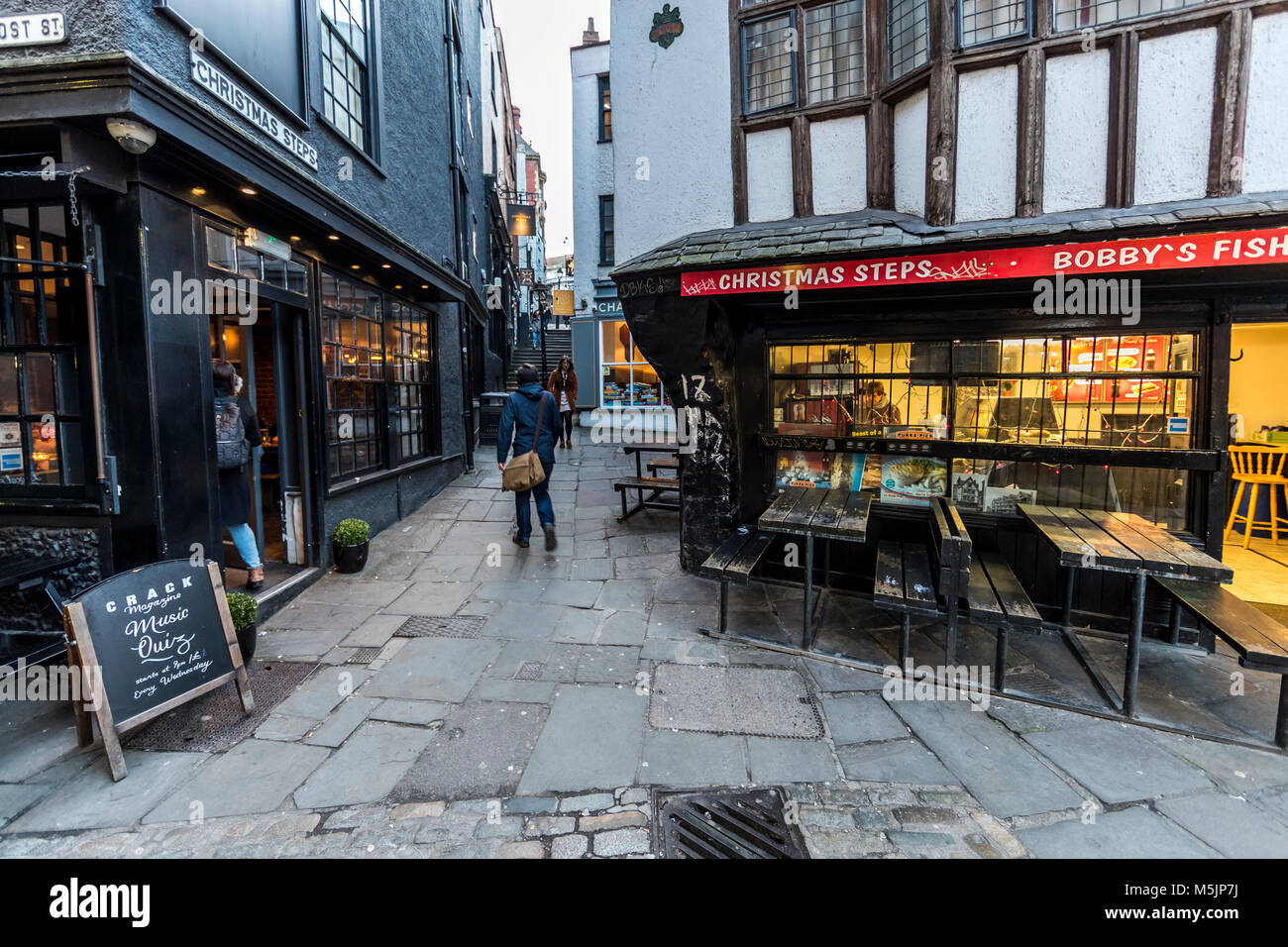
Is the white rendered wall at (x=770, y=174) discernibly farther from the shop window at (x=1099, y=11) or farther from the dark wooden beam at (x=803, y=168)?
the shop window at (x=1099, y=11)

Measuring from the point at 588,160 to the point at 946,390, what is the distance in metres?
15.5

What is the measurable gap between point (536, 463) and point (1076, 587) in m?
5.10

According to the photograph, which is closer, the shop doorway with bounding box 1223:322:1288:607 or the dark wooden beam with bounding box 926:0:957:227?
the dark wooden beam with bounding box 926:0:957:227

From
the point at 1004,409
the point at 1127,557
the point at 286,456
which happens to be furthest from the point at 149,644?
A: the point at 1004,409

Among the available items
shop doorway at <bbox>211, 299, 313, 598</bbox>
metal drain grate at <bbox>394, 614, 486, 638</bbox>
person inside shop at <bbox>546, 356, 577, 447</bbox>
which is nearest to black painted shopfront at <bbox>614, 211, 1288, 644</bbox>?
metal drain grate at <bbox>394, 614, 486, 638</bbox>

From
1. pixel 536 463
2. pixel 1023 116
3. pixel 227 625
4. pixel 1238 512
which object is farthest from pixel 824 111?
pixel 1238 512

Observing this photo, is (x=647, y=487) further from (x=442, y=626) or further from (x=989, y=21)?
(x=989, y=21)

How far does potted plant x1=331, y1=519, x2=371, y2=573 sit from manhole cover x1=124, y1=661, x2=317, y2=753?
1.99 meters

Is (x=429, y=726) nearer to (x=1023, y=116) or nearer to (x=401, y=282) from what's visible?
(x=1023, y=116)

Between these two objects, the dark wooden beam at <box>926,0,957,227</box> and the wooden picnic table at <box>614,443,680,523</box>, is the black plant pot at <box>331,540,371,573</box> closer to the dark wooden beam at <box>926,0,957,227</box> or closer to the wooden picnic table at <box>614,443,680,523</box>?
the wooden picnic table at <box>614,443,680,523</box>

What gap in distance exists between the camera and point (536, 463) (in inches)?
258

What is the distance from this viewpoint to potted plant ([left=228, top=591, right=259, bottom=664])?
12.3ft

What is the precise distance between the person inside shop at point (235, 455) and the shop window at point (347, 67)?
3000 millimetres

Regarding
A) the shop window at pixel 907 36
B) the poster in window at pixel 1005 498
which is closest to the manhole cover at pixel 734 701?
the poster in window at pixel 1005 498
